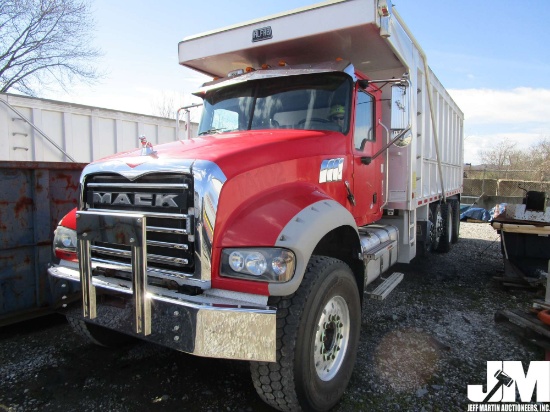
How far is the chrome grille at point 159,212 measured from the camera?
2459 millimetres

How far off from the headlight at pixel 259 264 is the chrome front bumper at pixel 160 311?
6.4 inches

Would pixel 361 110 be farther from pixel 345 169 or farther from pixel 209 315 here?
pixel 209 315

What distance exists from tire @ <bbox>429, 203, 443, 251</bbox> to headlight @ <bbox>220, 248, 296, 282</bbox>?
580cm

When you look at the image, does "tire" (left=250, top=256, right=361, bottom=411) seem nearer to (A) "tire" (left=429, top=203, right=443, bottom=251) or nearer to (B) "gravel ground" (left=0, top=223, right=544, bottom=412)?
(B) "gravel ground" (left=0, top=223, right=544, bottom=412)

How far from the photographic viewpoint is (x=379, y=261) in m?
4.37

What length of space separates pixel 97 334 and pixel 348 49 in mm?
3704

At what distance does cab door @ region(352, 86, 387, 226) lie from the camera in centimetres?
390

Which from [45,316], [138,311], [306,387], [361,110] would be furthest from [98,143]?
[306,387]

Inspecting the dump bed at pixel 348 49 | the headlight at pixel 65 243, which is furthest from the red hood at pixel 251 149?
the dump bed at pixel 348 49

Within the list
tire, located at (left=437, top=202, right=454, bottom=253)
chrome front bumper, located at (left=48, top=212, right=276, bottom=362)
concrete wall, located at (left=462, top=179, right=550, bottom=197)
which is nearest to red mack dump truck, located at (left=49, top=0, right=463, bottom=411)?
chrome front bumper, located at (left=48, top=212, right=276, bottom=362)

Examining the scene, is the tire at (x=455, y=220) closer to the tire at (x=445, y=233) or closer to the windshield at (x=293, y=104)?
the tire at (x=445, y=233)

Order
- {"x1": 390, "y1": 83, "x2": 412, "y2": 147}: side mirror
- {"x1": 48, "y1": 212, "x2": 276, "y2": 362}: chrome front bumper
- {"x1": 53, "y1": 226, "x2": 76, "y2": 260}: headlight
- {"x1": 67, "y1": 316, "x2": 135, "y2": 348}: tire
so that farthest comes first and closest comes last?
{"x1": 390, "y1": 83, "x2": 412, "y2": 147}: side mirror, {"x1": 67, "y1": 316, "x2": 135, "y2": 348}: tire, {"x1": 53, "y1": 226, "x2": 76, "y2": 260}: headlight, {"x1": 48, "y1": 212, "x2": 276, "y2": 362}: chrome front bumper

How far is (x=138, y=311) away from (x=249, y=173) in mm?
1107

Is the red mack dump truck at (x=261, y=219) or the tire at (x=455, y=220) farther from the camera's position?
→ the tire at (x=455, y=220)
